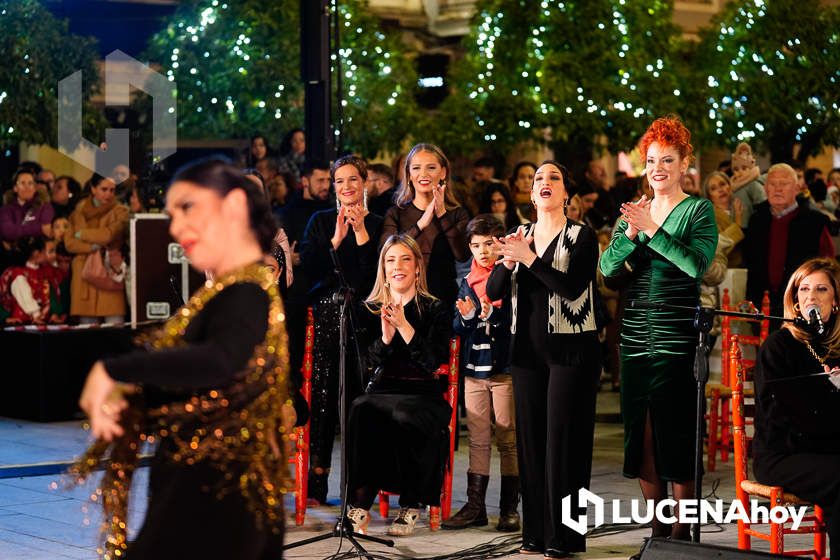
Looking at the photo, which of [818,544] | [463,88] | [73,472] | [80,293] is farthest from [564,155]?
[73,472]

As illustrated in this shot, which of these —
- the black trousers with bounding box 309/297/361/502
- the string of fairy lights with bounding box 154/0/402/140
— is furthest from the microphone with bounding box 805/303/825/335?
the string of fairy lights with bounding box 154/0/402/140

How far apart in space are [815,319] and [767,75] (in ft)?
39.1

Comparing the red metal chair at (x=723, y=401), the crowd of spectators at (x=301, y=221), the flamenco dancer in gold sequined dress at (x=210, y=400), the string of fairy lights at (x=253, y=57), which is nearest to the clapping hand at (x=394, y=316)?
the crowd of spectators at (x=301, y=221)

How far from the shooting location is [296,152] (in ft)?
50.8

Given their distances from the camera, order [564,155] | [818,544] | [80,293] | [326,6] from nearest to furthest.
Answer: [818,544] < [326,6] < [80,293] < [564,155]

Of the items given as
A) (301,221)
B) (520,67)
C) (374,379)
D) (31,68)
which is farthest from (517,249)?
(31,68)

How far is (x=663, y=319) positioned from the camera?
23.8 ft

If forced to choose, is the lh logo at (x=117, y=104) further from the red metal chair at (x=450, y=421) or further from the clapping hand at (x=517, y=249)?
the clapping hand at (x=517, y=249)

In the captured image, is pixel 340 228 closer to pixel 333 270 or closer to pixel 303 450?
pixel 333 270

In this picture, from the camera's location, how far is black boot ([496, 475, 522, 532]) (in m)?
8.15

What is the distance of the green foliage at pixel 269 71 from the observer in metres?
17.7

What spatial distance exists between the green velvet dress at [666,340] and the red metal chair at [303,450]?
1.81 m

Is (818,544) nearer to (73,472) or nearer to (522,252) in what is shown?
(522,252)

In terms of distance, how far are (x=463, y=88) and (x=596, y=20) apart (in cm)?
177
